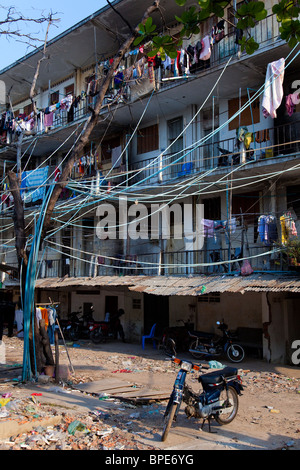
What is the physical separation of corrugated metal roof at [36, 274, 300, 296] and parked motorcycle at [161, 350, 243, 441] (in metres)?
4.52

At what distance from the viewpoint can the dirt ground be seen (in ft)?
19.1

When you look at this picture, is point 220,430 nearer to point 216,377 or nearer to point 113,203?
point 216,377

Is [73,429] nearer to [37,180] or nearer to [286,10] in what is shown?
[286,10]

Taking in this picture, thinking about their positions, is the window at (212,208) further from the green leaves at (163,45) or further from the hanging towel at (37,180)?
the green leaves at (163,45)

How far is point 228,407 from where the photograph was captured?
6.86 metres

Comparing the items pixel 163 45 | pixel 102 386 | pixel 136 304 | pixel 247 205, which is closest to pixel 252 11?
pixel 163 45

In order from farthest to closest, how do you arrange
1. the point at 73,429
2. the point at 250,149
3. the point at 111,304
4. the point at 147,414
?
the point at 111,304
the point at 250,149
the point at 147,414
the point at 73,429

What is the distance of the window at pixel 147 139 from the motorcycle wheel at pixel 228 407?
12966 mm

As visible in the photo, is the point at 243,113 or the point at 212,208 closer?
the point at 243,113

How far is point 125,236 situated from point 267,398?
1114 cm

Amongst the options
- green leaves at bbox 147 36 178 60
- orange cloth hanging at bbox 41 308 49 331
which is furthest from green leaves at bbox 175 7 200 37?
orange cloth hanging at bbox 41 308 49 331

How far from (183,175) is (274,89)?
431 centimetres

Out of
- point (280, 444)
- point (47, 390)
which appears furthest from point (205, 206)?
point (280, 444)

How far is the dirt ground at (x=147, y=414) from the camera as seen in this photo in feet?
19.1
